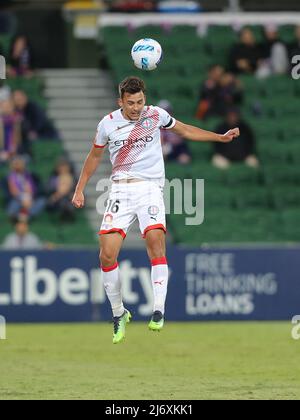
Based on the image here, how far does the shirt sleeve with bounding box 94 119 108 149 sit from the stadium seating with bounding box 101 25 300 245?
9.26 metres

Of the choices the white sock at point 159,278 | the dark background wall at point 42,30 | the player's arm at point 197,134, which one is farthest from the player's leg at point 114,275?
the dark background wall at point 42,30

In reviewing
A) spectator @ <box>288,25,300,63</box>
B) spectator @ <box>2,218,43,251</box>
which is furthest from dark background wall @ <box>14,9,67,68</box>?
spectator @ <box>2,218,43,251</box>

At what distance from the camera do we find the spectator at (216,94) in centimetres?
2508

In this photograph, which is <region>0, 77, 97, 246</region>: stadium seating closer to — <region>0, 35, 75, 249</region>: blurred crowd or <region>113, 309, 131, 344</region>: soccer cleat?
<region>0, 35, 75, 249</region>: blurred crowd

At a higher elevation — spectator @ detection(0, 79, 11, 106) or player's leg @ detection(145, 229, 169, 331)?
spectator @ detection(0, 79, 11, 106)

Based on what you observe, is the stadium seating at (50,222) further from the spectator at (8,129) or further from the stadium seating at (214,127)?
the stadium seating at (214,127)

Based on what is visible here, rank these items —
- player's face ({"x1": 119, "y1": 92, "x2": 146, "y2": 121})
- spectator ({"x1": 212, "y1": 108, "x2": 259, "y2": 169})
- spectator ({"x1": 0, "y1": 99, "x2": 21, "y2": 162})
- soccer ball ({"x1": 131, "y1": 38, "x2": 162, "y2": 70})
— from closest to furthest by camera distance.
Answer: soccer ball ({"x1": 131, "y1": 38, "x2": 162, "y2": 70})
player's face ({"x1": 119, "y1": 92, "x2": 146, "y2": 121})
spectator ({"x1": 0, "y1": 99, "x2": 21, "y2": 162})
spectator ({"x1": 212, "y1": 108, "x2": 259, "y2": 169})

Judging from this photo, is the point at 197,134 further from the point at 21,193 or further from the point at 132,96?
the point at 21,193

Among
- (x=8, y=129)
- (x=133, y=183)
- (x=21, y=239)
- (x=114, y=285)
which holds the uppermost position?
(x=8, y=129)

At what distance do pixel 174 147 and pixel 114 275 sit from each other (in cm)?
1051

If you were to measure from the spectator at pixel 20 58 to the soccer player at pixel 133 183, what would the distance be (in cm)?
1183

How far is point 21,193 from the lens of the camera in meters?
22.7

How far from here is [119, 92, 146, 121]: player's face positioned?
13.2 m

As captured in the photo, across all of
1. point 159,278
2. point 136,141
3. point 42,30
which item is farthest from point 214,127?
point 159,278
